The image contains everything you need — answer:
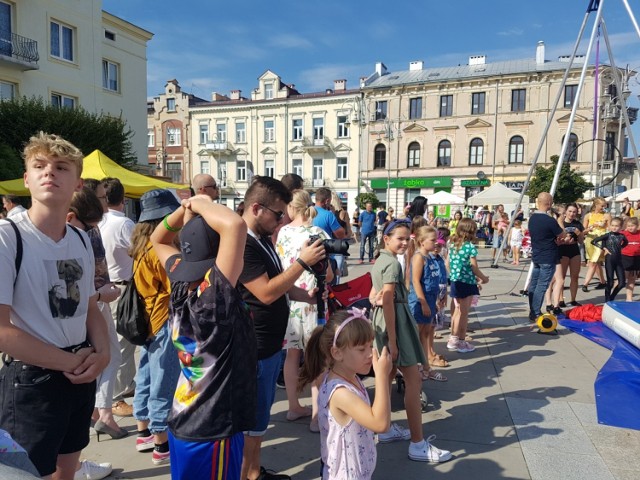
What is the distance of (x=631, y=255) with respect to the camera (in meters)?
7.72

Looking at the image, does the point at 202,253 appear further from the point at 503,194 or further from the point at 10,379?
the point at 503,194

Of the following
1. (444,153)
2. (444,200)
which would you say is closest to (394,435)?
(444,200)

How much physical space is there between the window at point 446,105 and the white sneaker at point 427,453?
1505 inches

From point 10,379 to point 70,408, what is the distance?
0.88ft

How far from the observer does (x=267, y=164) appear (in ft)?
145

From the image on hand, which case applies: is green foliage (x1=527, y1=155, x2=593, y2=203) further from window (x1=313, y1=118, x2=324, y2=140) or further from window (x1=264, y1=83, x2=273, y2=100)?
window (x1=264, y1=83, x2=273, y2=100)

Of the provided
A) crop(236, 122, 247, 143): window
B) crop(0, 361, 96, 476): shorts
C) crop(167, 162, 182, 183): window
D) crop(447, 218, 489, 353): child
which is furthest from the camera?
crop(167, 162, 182, 183): window

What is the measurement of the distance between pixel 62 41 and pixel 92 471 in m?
23.3

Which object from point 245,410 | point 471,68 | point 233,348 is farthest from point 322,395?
point 471,68

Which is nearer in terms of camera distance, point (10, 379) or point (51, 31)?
point (10, 379)

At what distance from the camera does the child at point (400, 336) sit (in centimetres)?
306

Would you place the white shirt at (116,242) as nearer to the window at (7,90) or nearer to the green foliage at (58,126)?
the green foliage at (58,126)

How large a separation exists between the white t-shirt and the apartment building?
1922 cm

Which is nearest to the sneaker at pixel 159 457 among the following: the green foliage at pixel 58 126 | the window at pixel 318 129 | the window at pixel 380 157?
the green foliage at pixel 58 126
